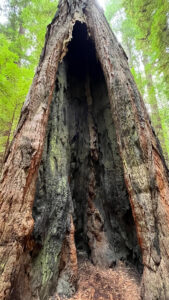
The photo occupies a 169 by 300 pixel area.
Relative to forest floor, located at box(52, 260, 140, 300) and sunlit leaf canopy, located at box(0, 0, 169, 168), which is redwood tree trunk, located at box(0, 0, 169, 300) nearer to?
forest floor, located at box(52, 260, 140, 300)

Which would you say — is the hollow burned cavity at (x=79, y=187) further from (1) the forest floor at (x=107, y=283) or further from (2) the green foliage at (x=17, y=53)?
(2) the green foliage at (x=17, y=53)

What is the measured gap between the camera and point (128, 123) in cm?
246

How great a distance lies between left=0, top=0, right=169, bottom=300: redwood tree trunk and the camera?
178 cm

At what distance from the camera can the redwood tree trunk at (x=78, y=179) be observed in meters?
1.78

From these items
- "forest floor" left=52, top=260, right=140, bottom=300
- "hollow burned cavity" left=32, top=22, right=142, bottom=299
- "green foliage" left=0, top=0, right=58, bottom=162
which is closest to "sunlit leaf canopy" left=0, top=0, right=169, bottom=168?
"green foliage" left=0, top=0, right=58, bottom=162

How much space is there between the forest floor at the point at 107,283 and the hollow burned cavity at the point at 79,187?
0.48 ft

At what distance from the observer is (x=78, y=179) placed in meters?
3.58

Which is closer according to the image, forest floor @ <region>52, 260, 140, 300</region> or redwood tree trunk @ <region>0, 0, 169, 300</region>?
redwood tree trunk @ <region>0, 0, 169, 300</region>

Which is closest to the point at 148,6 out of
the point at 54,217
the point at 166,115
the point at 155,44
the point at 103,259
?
the point at 155,44

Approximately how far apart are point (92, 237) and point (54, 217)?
3.76 ft

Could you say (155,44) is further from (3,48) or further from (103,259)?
(103,259)

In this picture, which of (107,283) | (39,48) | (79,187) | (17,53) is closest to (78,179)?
(79,187)

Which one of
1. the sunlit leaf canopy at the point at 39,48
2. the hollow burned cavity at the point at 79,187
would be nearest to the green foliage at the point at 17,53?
the sunlit leaf canopy at the point at 39,48

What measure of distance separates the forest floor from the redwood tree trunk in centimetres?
18
